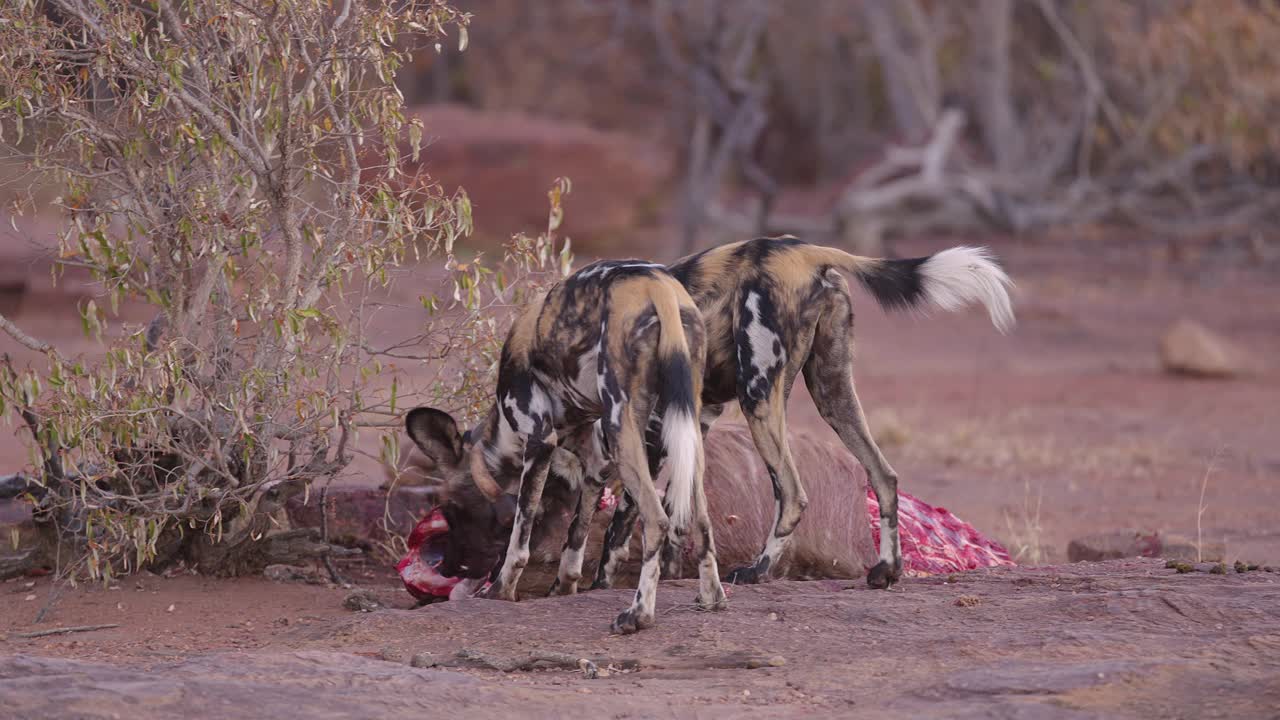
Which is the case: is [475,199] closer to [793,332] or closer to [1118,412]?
[1118,412]

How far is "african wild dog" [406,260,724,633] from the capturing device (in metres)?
4.34

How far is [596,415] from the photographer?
485cm

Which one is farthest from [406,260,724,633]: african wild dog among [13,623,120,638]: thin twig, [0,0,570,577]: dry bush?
[13,623,120,638]: thin twig

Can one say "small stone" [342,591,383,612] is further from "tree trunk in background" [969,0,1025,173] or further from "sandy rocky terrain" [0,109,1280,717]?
"tree trunk in background" [969,0,1025,173]

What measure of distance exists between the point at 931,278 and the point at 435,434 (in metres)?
1.90

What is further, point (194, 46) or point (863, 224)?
point (863, 224)

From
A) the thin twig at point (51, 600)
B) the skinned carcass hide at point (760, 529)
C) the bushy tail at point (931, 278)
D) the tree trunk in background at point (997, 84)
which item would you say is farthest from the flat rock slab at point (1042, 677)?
the tree trunk in background at point (997, 84)

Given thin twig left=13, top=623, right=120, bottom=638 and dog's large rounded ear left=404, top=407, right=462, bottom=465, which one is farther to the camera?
dog's large rounded ear left=404, top=407, right=462, bottom=465

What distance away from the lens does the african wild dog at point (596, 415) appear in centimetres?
434

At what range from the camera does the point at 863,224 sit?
1878cm

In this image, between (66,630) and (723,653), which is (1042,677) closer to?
(723,653)

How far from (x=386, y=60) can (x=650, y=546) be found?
2.00 m

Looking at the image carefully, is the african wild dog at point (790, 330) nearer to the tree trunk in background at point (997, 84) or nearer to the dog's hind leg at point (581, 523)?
the dog's hind leg at point (581, 523)

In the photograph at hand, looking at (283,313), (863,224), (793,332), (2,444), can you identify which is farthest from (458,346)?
(863,224)
